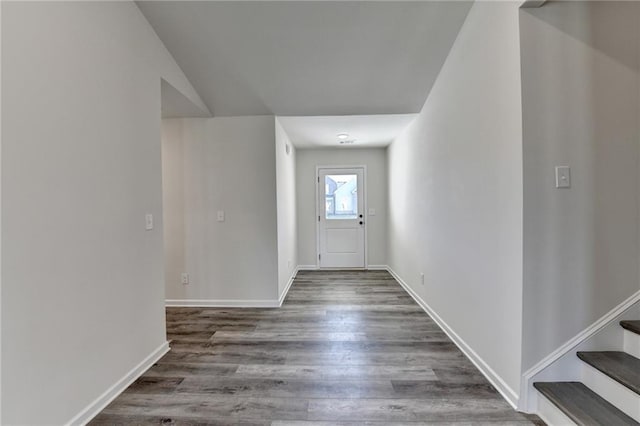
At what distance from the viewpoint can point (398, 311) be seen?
3.07m

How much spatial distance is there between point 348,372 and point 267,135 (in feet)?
8.11

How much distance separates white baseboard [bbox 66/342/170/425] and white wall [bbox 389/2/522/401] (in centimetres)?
233

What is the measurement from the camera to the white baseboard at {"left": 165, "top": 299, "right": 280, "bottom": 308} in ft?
10.6

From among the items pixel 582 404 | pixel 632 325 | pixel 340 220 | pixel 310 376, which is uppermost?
pixel 340 220

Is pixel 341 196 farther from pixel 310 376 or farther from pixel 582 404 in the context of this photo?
pixel 582 404

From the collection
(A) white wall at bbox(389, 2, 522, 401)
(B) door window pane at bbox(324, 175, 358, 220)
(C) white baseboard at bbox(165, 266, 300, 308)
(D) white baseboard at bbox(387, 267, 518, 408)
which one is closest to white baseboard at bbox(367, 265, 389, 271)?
(B) door window pane at bbox(324, 175, 358, 220)

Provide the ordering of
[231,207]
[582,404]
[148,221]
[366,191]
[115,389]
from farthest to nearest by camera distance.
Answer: [366,191], [231,207], [148,221], [115,389], [582,404]

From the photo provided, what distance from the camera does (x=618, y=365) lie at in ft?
4.58

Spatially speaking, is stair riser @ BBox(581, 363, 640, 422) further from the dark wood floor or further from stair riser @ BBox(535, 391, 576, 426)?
the dark wood floor

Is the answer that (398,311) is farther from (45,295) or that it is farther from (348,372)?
(45,295)

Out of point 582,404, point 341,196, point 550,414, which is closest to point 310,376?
point 550,414

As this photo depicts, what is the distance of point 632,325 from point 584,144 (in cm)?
96

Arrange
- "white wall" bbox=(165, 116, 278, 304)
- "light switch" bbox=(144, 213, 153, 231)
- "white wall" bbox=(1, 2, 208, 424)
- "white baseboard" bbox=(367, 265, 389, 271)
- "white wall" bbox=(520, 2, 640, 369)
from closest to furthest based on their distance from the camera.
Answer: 1. "white wall" bbox=(1, 2, 208, 424)
2. "white wall" bbox=(520, 2, 640, 369)
3. "light switch" bbox=(144, 213, 153, 231)
4. "white wall" bbox=(165, 116, 278, 304)
5. "white baseboard" bbox=(367, 265, 389, 271)

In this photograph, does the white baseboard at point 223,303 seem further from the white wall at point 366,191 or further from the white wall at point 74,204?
the white wall at point 366,191
